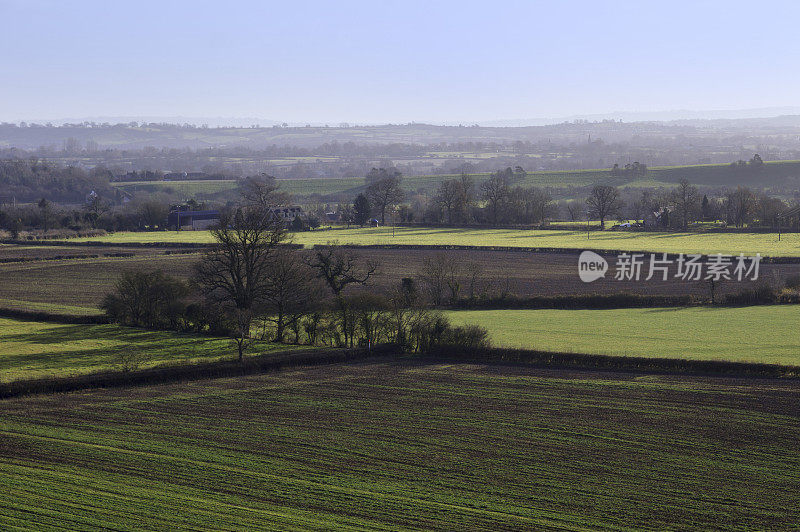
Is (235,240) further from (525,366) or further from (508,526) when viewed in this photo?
(508,526)

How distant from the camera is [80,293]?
56938 mm

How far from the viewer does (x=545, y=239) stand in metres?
90.7

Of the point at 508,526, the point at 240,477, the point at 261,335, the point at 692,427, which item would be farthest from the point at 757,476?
the point at 261,335

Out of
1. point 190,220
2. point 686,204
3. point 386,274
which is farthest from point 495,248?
point 190,220

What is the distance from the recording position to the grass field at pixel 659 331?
124 feet

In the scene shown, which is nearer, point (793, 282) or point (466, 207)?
point (793, 282)

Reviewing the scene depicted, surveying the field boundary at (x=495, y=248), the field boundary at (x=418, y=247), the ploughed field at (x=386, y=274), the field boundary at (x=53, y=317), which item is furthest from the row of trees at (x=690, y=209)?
the field boundary at (x=53, y=317)

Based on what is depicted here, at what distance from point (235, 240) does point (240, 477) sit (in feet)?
86.6

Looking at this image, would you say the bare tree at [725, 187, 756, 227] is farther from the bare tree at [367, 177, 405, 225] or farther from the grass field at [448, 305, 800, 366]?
the grass field at [448, 305, 800, 366]

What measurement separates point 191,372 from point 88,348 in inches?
312

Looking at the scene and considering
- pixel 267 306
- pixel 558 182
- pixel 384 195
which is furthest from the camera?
pixel 558 182

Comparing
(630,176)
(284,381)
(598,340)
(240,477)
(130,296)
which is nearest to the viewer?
(240,477)

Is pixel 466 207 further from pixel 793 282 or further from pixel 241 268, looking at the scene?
pixel 241 268

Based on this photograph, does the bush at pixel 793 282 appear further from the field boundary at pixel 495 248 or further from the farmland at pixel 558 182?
the farmland at pixel 558 182
